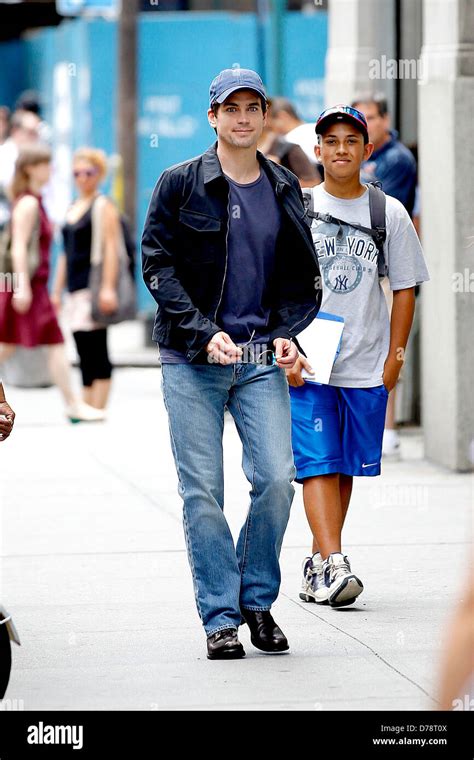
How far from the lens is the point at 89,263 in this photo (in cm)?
1223

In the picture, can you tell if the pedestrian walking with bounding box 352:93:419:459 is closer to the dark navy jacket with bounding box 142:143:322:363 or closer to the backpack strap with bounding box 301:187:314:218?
the backpack strap with bounding box 301:187:314:218

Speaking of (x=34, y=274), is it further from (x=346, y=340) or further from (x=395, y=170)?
(x=346, y=340)

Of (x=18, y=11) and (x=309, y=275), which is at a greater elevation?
(x=18, y=11)

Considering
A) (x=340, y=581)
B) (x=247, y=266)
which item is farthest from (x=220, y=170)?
(x=340, y=581)

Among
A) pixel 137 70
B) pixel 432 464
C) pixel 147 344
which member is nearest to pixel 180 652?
pixel 432 464

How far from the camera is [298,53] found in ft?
70.8

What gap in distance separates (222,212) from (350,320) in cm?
116

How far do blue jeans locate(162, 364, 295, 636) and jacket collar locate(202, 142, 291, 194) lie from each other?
0.62 metres

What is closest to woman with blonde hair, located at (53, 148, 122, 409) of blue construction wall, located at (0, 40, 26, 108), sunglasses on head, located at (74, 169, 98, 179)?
sunglasses on head, located at (74, 169, 98, 179)

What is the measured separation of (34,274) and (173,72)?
30.8ft

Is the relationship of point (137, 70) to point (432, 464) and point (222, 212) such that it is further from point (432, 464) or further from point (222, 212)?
point (222, 212)

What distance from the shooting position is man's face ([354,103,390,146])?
10.0 meters

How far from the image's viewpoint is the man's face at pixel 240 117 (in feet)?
18.4

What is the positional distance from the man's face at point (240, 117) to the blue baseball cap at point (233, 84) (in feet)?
0.08
